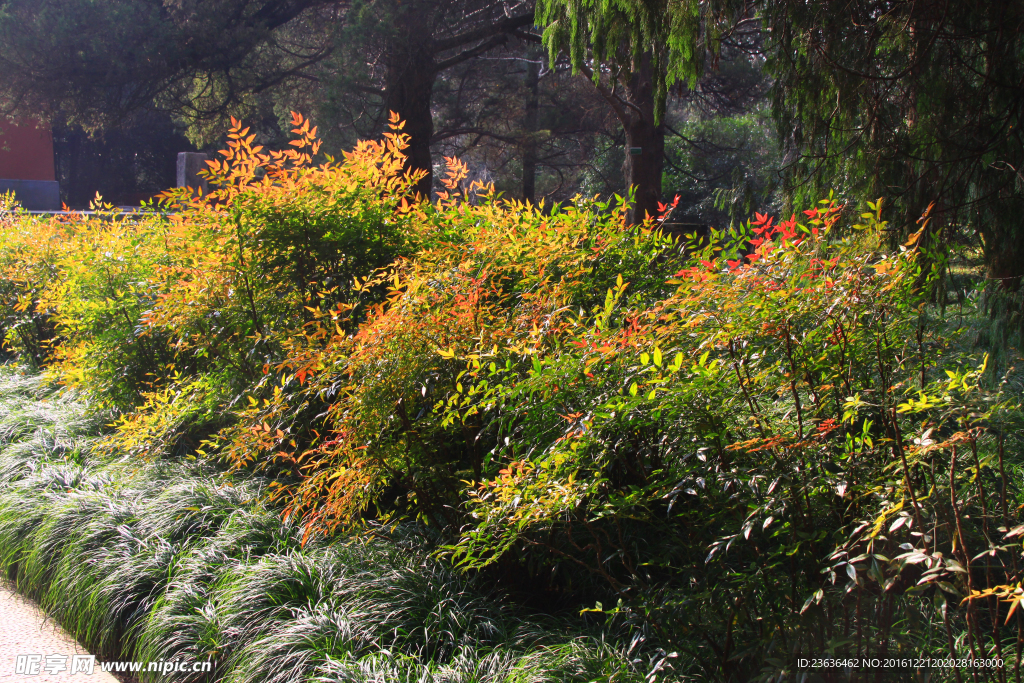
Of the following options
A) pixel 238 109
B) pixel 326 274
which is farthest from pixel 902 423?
pixel 238 109

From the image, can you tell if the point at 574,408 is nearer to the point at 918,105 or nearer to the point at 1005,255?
the point at 1005,255

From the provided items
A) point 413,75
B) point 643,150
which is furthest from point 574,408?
point 413,75

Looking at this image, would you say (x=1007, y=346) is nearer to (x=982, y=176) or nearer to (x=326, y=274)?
(x=982, y=176)

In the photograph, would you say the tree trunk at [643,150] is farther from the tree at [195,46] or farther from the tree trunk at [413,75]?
the tree trunk at [413,75]

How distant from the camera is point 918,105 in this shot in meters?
4.73

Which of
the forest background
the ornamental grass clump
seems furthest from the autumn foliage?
the ornamental grass clump

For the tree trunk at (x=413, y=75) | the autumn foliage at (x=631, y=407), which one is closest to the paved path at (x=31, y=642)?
the autumn foliage at (x=631, y=407)

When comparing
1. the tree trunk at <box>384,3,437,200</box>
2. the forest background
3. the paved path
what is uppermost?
the tree trunk at <box>384,3,437,200</box>

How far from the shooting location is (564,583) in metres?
3.17

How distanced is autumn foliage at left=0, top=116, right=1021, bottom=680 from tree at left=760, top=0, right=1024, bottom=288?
2.12ft

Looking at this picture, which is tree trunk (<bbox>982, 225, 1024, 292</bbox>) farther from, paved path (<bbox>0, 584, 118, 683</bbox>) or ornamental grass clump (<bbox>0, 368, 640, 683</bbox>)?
paved path (<bbox>0, 584, 118, 683</bbox>)

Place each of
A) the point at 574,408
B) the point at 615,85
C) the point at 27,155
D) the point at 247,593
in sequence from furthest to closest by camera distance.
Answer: the point at 27,155 < the point at 615,85 < the point at 247,593 < the point at 574,408

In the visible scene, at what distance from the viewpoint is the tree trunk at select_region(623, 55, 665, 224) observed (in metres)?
12.9

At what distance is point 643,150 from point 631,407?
11.4 metres
